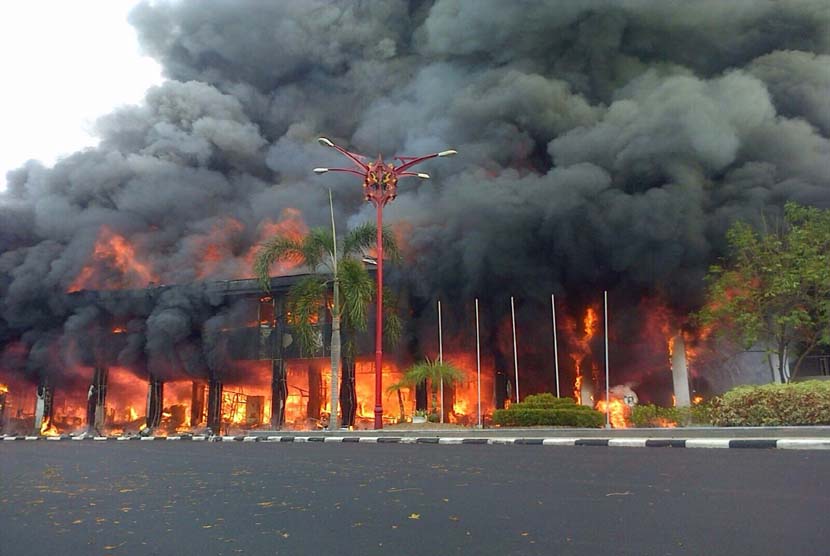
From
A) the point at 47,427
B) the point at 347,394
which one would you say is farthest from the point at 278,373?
the point at 47,427

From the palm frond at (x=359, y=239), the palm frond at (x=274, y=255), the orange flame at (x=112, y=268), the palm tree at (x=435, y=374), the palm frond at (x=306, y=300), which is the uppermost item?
the orange flame at (x=112, y=268)

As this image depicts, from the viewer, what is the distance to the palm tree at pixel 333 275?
22469 millimetres

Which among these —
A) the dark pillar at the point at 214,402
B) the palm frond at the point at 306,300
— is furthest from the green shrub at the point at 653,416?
the dark pillar at the point at 214,402

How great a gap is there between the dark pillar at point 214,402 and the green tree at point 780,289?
2033 centimetres

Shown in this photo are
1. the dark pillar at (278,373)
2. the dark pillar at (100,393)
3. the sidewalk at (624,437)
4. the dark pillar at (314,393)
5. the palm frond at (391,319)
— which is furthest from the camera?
the dark pillar at (100,393)

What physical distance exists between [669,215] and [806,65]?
29.7 ft

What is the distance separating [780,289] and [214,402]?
23027 mm

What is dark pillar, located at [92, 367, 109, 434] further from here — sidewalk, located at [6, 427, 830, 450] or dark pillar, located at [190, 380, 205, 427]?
sidewalk, located at [6, 427, 830, 450]

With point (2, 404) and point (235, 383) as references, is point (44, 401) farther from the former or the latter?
point (235, 383)

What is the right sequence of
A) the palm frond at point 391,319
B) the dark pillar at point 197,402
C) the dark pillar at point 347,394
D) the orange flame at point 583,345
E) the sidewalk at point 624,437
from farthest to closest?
the dark pillar at point 197,402 → the dark pillar at point 347,394 → the orange flame at point 583,345 → the palm frond at point 391,319 → the sidewalk at point 624,437

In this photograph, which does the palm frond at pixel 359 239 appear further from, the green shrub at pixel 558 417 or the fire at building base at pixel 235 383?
the green shrub at pixel 558 417

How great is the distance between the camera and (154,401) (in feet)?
107

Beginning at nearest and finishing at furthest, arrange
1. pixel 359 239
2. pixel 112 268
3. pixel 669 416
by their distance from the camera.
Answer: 1. pixel 669 416
2. pixel 359 239
3. pixel 112 268

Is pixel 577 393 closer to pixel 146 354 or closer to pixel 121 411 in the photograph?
pixel 146 354
